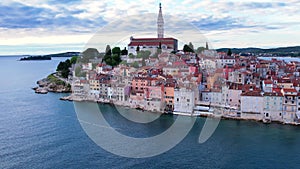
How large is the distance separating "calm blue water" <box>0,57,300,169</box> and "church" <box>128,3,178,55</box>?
38.1 ft

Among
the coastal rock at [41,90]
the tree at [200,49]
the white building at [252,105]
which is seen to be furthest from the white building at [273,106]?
the tree at [200,49]

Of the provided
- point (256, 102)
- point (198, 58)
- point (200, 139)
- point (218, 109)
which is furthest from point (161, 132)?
point (198, 58)

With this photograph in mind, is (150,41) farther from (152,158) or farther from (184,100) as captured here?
(152,158)

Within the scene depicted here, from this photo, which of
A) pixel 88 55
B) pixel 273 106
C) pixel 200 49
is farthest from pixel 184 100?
pixel 200 49

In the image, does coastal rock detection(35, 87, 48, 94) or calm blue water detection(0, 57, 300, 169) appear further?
coastal rock detection(35, 87, 48, 94)

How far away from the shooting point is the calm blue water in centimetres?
535

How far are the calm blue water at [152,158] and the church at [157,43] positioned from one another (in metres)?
11.6

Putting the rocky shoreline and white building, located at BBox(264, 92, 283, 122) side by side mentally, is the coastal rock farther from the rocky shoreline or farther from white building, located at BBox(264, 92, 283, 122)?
white building, located at BBox(264, 92, 283, 122)

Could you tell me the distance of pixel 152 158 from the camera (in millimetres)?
5578

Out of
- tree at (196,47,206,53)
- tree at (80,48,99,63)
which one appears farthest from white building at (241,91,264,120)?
tree at (80,48,99,63)

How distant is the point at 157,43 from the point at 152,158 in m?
Result: 14.8

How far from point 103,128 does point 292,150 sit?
4263mm

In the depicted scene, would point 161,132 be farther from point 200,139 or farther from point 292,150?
point 292,150

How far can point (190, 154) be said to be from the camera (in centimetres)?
571
